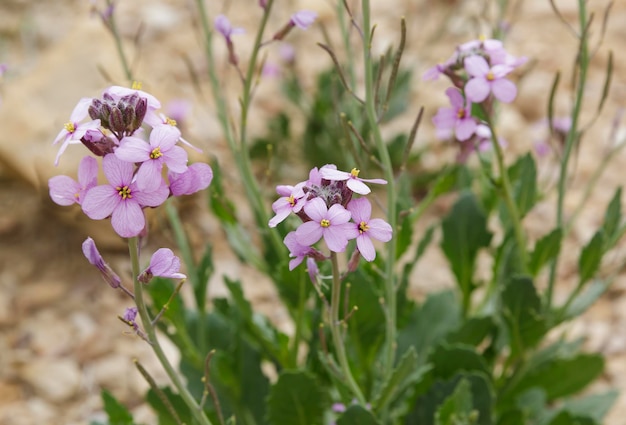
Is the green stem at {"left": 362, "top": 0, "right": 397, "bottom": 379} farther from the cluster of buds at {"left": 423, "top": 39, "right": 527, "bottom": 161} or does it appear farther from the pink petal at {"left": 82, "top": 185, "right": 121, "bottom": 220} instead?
the pink petal at {"left": 82, "top": 185, "right": 121, "bottom": 220}

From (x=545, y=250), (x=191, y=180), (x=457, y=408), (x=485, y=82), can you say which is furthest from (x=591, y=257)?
(x=191, y=180)

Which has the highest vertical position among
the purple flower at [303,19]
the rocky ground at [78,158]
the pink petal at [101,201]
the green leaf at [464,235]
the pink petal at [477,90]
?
the rocky ground at [78,158]

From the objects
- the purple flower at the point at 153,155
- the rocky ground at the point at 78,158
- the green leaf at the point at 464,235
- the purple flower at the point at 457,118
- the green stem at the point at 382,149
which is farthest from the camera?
the rocky ground at the point at 78,158

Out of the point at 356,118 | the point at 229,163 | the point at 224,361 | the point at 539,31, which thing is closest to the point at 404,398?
the point at 224,361

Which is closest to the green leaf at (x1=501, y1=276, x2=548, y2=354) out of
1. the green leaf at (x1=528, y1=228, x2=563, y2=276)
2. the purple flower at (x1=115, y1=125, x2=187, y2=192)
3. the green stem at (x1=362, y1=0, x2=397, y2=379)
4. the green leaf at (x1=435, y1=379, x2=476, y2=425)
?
the green leaf at (x1=528, y1=228, x2=563, y2=276)

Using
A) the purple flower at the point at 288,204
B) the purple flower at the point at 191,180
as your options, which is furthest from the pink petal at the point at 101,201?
the purple flower at the point at 288,204

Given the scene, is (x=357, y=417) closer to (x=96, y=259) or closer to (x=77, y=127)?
(x=96, y=259)

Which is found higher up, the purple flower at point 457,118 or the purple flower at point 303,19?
the purple flower at point 303,19

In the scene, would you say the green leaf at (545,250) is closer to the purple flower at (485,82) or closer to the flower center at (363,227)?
the purple flower at (485,82)
